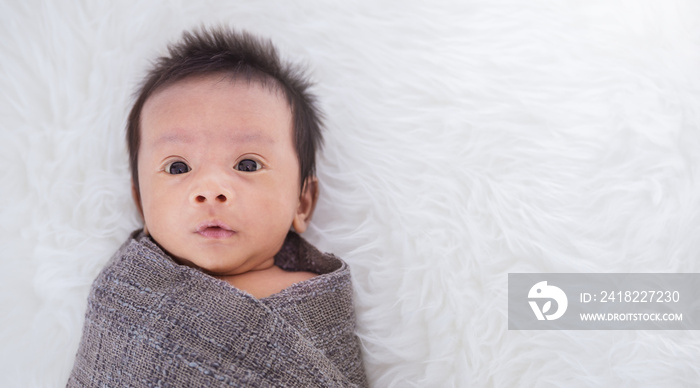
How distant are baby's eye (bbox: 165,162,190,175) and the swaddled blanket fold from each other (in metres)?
0.13

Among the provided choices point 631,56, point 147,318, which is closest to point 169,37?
point 147,318

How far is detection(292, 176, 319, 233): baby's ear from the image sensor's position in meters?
1.19

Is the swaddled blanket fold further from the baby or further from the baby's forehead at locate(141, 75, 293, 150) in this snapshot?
the baby's forehead at locate(141, 75, 293, 150)

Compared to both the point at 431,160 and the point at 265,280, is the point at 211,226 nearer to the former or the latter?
the point at 265,280

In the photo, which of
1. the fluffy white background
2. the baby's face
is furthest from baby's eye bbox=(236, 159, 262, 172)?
the fluffy white background

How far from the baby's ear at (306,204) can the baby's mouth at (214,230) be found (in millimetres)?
171

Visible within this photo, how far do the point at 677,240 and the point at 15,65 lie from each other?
1.35 meters

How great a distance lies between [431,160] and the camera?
4.04ft

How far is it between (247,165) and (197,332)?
0.99ft

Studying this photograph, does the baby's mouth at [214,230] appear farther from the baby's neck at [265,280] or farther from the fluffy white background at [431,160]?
the fluffy white background at [431,160]

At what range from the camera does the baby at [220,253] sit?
0.95m

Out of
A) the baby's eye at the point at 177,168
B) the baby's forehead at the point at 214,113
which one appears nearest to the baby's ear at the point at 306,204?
the baby's forehead at the point at 214,113

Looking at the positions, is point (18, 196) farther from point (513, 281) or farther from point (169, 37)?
point (513, 281)

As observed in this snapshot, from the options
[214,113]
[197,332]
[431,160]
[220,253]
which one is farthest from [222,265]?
[431,160]
